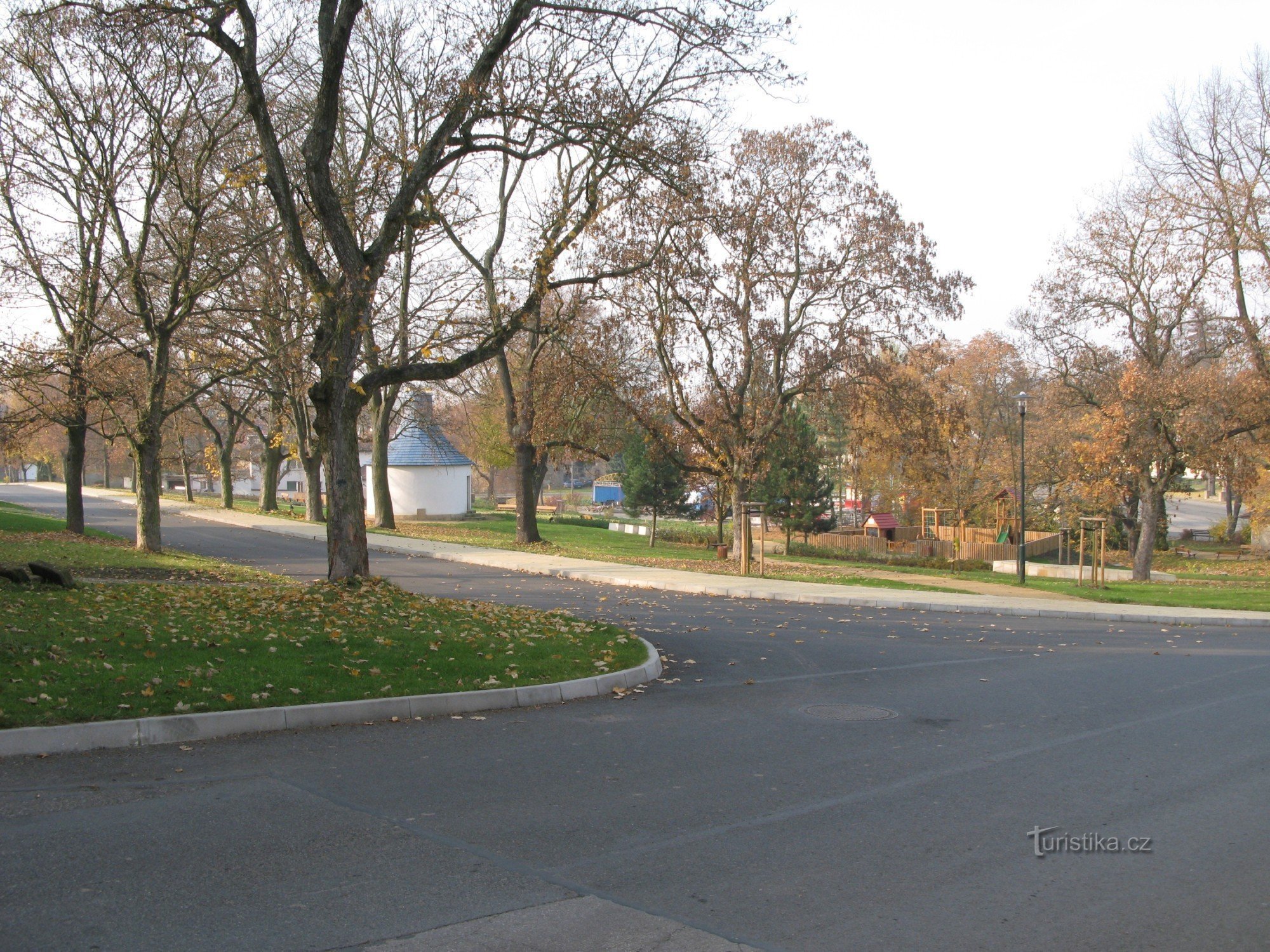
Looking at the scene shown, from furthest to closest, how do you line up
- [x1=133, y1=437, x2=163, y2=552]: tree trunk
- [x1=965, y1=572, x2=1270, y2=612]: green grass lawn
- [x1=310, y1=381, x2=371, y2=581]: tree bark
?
[x1=133, y1=437, x2=163, y2=552]: tree trunk
[x1=965, y1=572, x2=1270, y2=612]: green grass lawn
[x1=310, y1=381, x2=371, y2=581]: tree bark

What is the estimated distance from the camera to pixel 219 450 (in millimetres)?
49969

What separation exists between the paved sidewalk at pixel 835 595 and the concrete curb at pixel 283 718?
35.3ft

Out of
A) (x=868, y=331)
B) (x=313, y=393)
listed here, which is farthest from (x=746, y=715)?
(x=868, y=331)

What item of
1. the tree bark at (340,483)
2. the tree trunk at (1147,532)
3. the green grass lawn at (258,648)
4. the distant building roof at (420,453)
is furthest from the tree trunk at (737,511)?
the distant building roof at (420,453)

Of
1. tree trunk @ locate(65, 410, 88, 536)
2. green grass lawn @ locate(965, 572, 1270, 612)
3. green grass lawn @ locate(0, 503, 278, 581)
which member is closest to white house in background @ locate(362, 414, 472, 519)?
tree trunk @ locate(65, 410, 88, 536)

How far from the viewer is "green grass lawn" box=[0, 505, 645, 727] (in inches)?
319

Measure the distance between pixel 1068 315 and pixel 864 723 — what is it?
2957 cm

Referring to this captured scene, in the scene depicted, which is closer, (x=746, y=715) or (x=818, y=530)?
(x=746, y=715)

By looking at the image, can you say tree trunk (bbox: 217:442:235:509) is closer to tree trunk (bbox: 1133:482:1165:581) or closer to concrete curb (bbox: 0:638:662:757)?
tree trunk (bbox: 1133:482:1165:581)

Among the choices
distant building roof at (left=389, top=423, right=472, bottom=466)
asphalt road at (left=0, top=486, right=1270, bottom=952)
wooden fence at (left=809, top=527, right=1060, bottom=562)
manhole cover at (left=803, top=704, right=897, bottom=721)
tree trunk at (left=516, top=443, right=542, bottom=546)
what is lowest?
wooden fence at (left=809, top=527, right=1060, bottom=562)

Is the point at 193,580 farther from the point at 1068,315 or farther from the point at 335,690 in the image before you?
the point at 1068,315

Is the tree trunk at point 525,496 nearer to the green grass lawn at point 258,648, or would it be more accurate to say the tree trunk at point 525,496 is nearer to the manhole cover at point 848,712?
the green grass lawn at point 258,648

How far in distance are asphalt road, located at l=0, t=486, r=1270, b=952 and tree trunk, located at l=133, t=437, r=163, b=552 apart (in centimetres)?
1753

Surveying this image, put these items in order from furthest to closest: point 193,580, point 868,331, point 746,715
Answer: point 868,331 → point 193,580 → point 746,715
